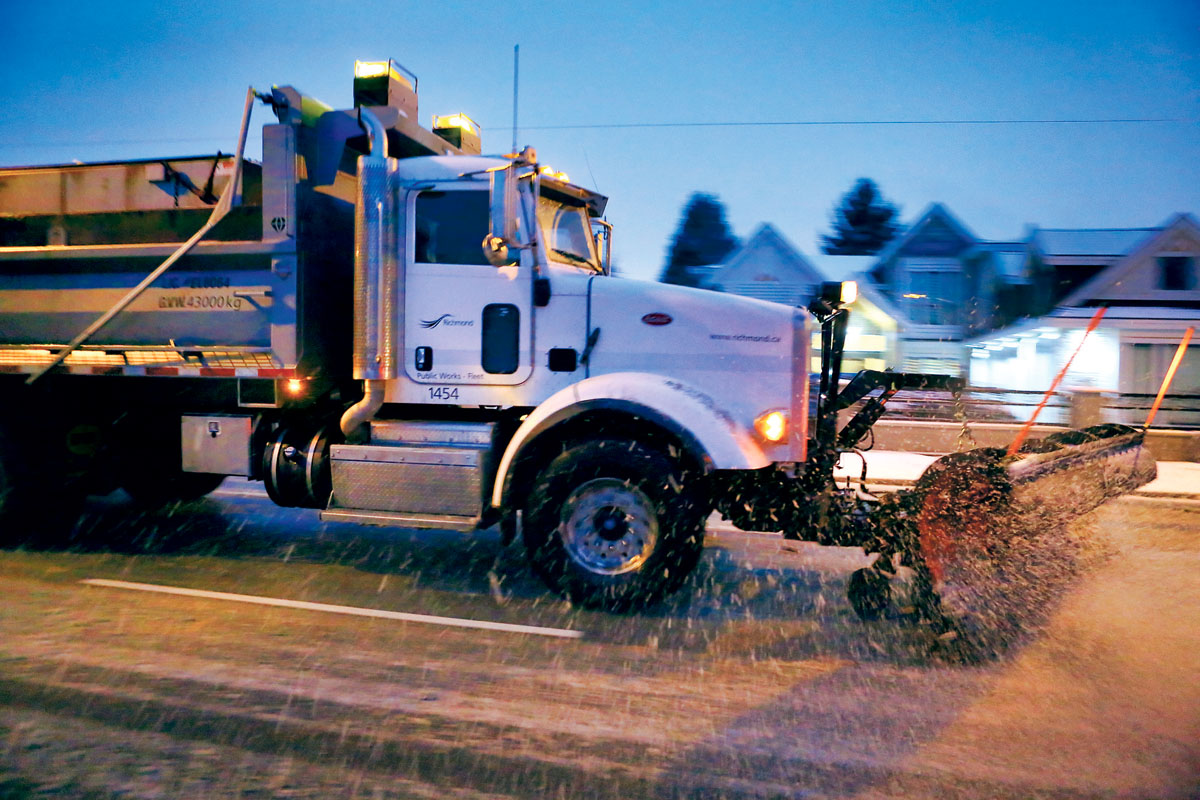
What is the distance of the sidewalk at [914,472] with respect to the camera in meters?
10.3

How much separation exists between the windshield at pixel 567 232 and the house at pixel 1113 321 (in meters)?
17.3

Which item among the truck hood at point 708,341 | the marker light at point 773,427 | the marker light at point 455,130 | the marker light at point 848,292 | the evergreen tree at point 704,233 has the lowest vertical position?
the marker light at point 773,427

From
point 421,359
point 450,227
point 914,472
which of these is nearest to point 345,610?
point 421,359

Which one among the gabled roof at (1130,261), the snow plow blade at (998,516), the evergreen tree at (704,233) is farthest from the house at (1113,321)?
the evergreen tree at (704,233)

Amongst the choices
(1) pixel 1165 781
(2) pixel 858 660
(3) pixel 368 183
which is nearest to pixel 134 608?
(3) pixel 368 183

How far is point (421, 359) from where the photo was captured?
18.9 feet

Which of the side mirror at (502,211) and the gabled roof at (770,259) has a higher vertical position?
the gabled roof at (770,259)

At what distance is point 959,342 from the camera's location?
27.2 m

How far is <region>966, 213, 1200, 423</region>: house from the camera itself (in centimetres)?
2292

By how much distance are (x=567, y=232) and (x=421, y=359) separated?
1.36 m

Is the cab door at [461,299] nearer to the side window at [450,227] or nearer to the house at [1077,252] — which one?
the side window at [450,227]

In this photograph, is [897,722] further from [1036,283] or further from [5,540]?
[1036,283]

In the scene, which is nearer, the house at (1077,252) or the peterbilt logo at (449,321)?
the peterbilt logo at (449,321)

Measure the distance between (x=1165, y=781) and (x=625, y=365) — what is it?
3403 mm
